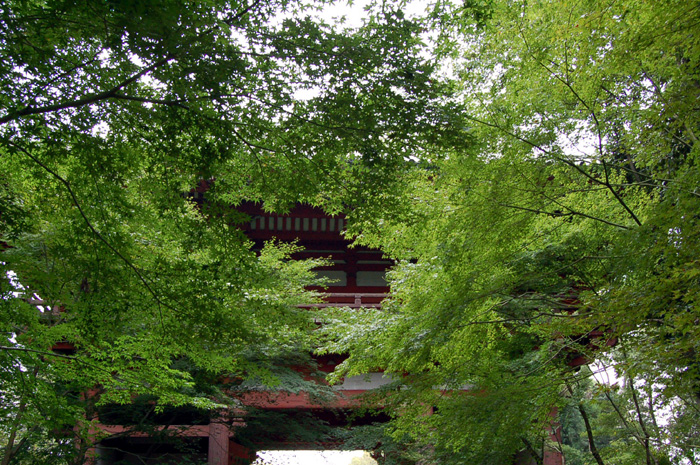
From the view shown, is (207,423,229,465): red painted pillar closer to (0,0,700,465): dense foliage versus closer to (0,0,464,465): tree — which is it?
(0,0,700,465): dense foliage

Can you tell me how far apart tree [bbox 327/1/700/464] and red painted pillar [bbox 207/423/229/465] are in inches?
148

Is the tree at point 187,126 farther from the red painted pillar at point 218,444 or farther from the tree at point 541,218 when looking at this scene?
the red painted pillar at point 218,444

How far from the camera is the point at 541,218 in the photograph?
5.29 meters

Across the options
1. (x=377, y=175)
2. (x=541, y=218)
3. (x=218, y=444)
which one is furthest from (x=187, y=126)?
(x=218, y=444)

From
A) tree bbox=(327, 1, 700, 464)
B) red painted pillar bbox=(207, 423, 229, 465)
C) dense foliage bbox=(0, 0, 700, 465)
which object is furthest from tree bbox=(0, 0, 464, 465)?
red painted pillar bbox=(207, 423, 229, 465)

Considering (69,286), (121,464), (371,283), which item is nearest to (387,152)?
(69,286)

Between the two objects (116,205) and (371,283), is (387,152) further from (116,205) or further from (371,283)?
(371,283)

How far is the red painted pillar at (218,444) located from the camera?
8.83 meters

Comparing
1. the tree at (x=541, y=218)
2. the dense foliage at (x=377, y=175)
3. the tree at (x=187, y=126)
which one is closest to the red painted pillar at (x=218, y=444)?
the dense foliage at (x=377, y=175)

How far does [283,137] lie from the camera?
3.97 meters

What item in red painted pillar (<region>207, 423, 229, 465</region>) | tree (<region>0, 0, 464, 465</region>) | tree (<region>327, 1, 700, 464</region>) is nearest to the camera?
tree (<region>0, 0, 464, 465</region>)

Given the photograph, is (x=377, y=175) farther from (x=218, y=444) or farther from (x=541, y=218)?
(x=218, y=444)

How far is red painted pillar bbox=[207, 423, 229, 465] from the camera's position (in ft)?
29.0

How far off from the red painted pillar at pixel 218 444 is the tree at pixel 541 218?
12.4 feet
